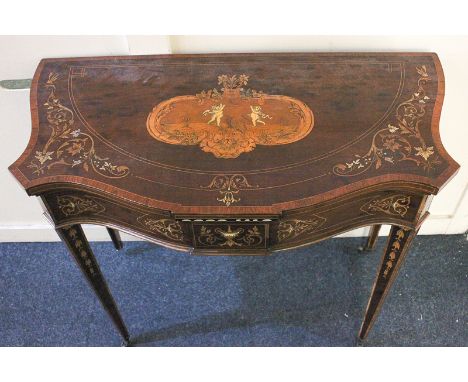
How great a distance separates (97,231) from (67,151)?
78 cm

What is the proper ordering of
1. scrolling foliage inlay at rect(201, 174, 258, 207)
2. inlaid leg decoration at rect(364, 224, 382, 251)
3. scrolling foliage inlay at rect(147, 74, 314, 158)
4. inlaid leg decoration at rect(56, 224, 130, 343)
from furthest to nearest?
1. inlaid leg decoration at rect(364, 224, 382, 251)
2. inlaid leg decoration at rect(56, 224, 130, 343)
3. scrolling foliage inlay at rect(147, 74, 314, 158)
4. scrolling foliage inlay at rect(201, 174, 258, 207)

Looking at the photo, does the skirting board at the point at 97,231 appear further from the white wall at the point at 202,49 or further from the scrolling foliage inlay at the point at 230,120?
the scrolling foliage inlay at the point at 230,120

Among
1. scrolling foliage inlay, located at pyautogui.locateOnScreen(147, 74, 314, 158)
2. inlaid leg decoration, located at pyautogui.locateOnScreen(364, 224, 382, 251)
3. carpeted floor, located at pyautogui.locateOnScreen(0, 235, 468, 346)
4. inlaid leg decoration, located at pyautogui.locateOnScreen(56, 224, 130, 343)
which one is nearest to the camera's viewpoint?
scrolling foliage inlay, located at pyautogui.locateOnScreen(147, 74, 314, 158)

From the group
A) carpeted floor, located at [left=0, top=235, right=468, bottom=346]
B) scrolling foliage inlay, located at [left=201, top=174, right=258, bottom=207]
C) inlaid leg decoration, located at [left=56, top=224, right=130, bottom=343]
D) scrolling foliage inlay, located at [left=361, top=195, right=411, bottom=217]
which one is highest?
scrolling foliage inlay, located at [left=201, top=174, right=258, bottom=207]

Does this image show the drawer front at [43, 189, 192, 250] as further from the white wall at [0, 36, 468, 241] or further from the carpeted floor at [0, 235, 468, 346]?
the carpeted floor at [0, 235, 468, 346]

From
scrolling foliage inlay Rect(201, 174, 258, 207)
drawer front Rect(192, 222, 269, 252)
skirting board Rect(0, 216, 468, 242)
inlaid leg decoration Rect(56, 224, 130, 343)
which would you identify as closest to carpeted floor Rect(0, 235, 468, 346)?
skirting board Rect(0, 216, 468, 242)

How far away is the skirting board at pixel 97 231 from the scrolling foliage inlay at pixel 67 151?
2.36 ft

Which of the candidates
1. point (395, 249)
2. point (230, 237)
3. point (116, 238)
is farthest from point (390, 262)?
point (116, 238)

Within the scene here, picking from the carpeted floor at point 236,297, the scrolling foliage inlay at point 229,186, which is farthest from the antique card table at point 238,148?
the carpeted floor at point 236,297

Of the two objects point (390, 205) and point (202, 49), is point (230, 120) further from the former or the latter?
point (390, 205)

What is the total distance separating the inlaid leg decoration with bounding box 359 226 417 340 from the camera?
1.15 metres

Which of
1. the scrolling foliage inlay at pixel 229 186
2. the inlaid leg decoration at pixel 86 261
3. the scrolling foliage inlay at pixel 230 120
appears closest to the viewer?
the scrolling foliage inlay at pixel 229 186

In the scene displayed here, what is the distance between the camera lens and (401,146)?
1.06 metres

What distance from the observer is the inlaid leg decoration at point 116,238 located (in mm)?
1755
